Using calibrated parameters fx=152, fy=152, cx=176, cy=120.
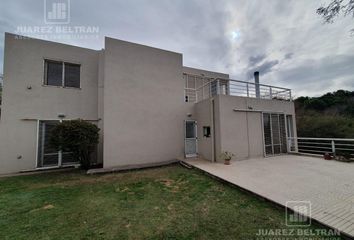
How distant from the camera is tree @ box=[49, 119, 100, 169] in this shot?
6.34 m

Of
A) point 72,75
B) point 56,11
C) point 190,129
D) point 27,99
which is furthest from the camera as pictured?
point 190,129

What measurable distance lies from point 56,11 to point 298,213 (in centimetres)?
1101

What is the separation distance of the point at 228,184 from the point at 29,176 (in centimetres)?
792

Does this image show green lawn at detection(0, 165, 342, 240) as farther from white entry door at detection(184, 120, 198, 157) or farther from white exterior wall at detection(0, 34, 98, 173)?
white entry door at detection(184, 120, 198, 157)

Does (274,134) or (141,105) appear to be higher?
(141,105)

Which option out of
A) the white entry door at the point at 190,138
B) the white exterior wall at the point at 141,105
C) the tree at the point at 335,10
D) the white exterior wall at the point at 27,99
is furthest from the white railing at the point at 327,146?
the white exterior wall at the point at 27,99

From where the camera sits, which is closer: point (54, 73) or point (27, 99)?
point (27, 99)

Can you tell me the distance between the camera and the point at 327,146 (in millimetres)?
9094

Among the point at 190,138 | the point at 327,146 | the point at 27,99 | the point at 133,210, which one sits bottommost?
the point at 133,210

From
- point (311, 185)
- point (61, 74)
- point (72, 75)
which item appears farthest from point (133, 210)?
point (61, 74)

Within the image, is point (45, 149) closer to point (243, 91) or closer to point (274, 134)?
point (243, 91)

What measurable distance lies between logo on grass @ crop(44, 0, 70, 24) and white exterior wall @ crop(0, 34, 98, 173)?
1.13m

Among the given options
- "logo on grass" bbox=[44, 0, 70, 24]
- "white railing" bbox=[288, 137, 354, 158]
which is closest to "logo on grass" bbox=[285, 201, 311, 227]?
"white railing" bbox=[288, 137, 354, 158]

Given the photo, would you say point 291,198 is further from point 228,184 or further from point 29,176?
point 29,176
